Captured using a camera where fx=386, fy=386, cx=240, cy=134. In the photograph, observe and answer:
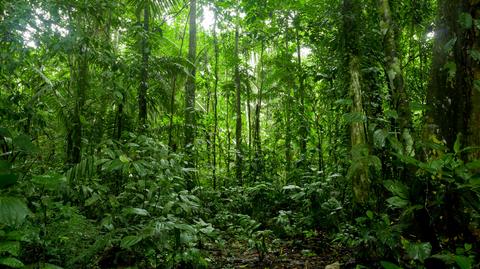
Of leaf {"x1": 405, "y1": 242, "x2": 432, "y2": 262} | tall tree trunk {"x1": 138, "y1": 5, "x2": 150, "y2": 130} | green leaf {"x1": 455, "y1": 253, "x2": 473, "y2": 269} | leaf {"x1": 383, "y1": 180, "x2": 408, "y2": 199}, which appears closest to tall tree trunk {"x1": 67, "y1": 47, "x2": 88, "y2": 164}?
tall tree trunk {"x1": 138, "y1": 5, "x2": 150, "y2": 130}

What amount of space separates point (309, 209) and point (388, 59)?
9.15ft

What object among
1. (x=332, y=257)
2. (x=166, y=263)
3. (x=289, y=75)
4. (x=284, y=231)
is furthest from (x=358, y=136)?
(x=289, y=75)

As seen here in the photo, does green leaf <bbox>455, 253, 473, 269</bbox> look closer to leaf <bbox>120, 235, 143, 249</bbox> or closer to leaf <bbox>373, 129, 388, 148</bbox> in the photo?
leaf <bbox>373, 129, 388, 148</bbox>

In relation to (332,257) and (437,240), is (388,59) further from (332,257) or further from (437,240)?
(332,257)

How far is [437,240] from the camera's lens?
8.47 feet

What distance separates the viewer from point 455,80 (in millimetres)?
3361

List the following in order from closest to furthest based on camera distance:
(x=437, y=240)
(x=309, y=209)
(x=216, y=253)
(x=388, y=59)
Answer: (x=437, y=240) < (x=388, y=59) < (x=216, y=253) < (x=309, y=209)

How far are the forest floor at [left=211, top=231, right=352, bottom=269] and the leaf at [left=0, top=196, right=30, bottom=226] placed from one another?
268 centimetres

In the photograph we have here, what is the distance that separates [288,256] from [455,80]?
267 cm

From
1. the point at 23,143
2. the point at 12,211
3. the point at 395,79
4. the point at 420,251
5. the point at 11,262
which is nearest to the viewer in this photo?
the point at 12,211

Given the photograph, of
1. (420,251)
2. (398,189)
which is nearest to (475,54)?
(398,189)

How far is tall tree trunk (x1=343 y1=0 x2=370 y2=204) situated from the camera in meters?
4.18

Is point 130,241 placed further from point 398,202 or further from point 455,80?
point 455,80

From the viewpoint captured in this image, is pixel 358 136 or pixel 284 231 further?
A: pixel 284 231
